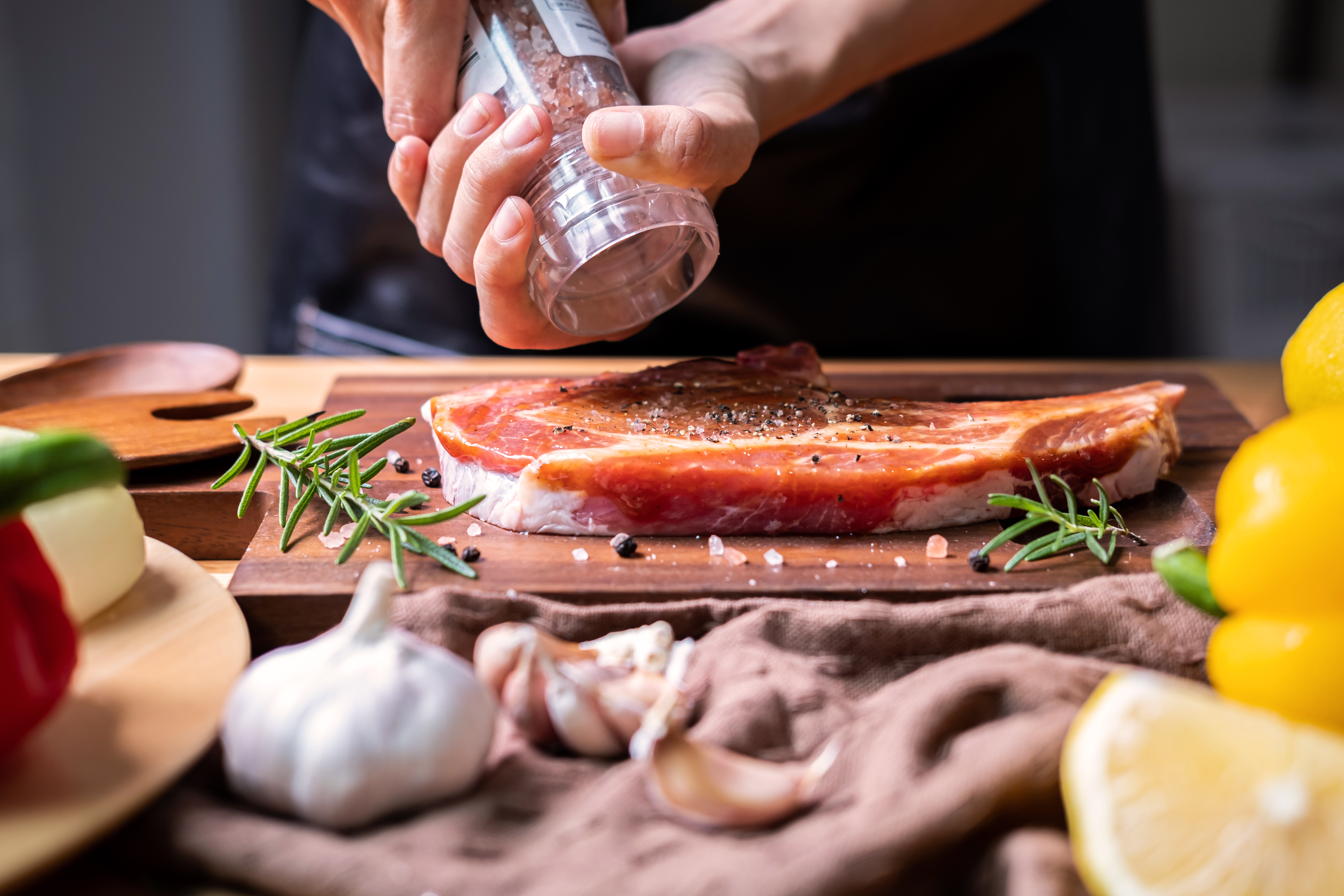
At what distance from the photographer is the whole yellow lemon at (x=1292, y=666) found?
0.92 meters

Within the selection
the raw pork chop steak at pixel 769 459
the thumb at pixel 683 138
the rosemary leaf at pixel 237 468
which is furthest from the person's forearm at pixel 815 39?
the rosemary leaf at pixel 237 468

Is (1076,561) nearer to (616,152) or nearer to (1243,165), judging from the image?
(616,152)

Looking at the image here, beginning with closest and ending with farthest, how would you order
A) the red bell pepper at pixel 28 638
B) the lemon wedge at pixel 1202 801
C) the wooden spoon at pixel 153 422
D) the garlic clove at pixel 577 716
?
the lemon wedge at pixel 1202 801, the red bell pepper at pixel 28 638, the garlic clove at pixel 577 716, the wooden spoon at pixel 153 422

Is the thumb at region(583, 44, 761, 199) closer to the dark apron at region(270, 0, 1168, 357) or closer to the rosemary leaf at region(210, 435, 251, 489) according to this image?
the rosemary leaf at region(210, 435, 251, 489)

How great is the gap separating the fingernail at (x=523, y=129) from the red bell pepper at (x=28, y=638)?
0.84 metres

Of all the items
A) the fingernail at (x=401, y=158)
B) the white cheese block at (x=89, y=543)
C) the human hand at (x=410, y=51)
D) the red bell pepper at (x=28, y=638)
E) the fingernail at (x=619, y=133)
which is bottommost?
the white cheese block at (x=89, y=543)

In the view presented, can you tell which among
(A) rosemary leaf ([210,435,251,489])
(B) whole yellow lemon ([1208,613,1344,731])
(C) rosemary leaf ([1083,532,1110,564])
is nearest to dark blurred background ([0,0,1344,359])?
(C) rosemary leaf ([1083,532,1110,564])

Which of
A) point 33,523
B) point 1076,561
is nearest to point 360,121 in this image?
point 33,523

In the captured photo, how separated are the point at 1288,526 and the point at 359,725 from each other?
85 cm

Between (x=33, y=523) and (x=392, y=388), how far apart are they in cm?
122

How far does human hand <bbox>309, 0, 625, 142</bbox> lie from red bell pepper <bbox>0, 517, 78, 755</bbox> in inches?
39.7

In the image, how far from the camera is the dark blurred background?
4137 mm

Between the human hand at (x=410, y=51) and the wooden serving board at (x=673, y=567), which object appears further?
the human hand at (x=410, y=51)

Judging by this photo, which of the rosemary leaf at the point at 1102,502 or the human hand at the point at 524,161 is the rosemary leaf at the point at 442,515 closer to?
the human hand at the point at 524,161
